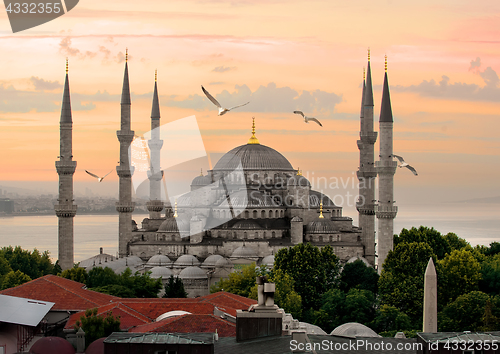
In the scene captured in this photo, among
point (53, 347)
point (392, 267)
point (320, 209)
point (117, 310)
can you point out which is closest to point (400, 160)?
point (392, 267)

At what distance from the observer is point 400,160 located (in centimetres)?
3944

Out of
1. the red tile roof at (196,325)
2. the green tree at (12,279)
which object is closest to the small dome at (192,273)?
the green tree at (12,279)

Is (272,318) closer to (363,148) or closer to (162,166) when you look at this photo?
(363,148)

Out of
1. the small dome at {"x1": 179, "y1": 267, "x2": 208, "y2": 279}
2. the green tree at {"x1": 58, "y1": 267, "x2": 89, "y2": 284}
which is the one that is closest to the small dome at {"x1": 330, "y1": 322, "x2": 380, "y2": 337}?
the green tree at {"x1": 58, "y1": 267, "x2": 89, "y2": 284}

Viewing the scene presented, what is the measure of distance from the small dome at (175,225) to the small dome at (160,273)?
5817 mm

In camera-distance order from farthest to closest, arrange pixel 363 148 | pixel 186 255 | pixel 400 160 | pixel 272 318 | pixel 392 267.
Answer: pixel 363 148
pixel 186 255
pixel 400 160
pixel 392 267
pixel 272 318

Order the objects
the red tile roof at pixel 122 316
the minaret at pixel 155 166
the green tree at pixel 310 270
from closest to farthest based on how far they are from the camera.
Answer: the red tile roof at pixel 122 316 < the green tree at pixel 310 270 < the minaret at pixel 155 166

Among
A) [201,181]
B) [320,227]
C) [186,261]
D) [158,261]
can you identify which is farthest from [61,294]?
[201,181]

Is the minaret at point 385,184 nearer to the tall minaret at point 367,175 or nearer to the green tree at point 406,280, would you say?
the green tree at point 406,280

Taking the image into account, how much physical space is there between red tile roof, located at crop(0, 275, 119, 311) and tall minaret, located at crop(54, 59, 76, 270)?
12854 mm

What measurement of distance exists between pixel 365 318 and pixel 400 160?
421 inches

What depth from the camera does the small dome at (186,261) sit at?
4634 cm

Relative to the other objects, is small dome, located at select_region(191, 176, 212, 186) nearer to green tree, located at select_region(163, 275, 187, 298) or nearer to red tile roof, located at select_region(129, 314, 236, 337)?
green tree, located at select_region(163, 275, 187, 298)

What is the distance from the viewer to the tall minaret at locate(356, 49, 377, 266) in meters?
49.0
